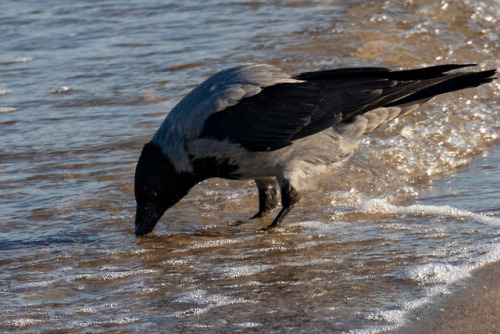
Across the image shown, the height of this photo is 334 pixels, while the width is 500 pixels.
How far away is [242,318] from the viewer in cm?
391

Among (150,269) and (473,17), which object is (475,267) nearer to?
(150,269)

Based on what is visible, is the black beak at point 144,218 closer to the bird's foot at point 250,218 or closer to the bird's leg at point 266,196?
the bird's foot at point 250,218

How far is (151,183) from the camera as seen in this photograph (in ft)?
18.2

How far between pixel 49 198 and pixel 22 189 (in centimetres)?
29

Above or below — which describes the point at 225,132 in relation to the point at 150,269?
above

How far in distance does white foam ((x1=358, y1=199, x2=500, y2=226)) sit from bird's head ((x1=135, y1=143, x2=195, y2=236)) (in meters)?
1.30

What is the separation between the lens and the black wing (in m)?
5.44

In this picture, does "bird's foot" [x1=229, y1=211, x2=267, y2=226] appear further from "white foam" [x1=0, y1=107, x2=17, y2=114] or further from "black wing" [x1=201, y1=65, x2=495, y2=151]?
"white foam" [x1=0, y1=107, x2=17, y2=114]

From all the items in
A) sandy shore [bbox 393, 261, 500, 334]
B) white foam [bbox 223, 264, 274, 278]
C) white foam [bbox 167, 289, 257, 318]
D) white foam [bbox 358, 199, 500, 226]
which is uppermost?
sandy shore [bbox 393, 261, 500, 334]

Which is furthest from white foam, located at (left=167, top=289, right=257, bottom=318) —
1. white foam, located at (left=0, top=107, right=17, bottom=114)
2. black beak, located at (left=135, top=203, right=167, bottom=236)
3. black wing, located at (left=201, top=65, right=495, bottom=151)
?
white foam, located at (left=0, top=107, right=17, bottom=114)

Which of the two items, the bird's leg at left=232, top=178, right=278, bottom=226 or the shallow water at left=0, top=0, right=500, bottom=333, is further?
the bird's leg at left=232, top=178, right=278, bottom=226

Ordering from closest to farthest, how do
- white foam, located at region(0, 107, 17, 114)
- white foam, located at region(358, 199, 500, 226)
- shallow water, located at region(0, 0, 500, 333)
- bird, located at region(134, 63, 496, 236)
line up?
shallow water, located at region(0, 0, 500, 333), white foam, located at region(358, 199, 500, 226), bird, located at region(134, 63, 496, 236), white foam, located at region(0, 107, 17, 114)

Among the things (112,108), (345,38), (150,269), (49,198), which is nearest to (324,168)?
(150,269)

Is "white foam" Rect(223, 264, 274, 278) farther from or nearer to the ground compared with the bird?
nearer to the ground
